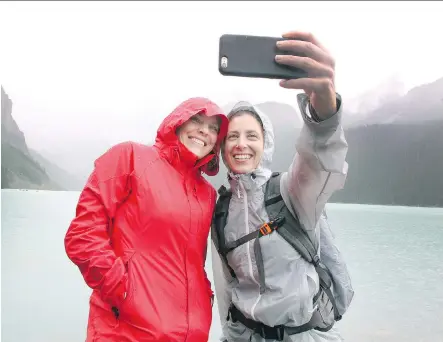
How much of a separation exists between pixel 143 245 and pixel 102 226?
0.15 metres

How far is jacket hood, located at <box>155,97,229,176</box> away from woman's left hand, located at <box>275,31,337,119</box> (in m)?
0.57

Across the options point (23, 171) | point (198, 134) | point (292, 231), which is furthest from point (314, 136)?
point (23, 171)

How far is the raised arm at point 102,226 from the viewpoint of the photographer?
130 centimetres

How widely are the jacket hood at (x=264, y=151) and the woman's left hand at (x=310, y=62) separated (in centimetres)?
51

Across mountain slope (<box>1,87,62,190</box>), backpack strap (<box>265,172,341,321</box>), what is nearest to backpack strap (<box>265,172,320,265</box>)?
backpack strap (<box>265,172,341,321</box>)

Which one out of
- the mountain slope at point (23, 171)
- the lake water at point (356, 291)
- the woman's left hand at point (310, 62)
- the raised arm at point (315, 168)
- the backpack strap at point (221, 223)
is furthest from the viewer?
the mountain slope at point (23, 171)

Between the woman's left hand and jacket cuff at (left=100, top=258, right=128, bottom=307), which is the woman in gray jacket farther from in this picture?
jacket cuff at (left=100, top=258, right=128, bottom=307)

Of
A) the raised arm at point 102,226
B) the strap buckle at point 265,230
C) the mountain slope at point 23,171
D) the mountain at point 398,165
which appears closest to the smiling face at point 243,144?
the strap buckle at point 265,230

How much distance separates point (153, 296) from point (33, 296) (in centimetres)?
634

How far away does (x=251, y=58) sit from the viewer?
108cm

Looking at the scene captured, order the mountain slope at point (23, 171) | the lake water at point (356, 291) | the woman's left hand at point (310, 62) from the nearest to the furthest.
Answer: the woman's left hand at point (310, 62) → the lake water at point (356, 291) → the mountain slope at point (23, 171)

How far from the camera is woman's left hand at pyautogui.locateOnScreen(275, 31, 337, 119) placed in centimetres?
101

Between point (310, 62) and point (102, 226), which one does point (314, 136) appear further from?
point (102, 226)

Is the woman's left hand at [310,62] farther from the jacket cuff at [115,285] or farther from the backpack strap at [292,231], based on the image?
the jacket cuff at [115,285]
